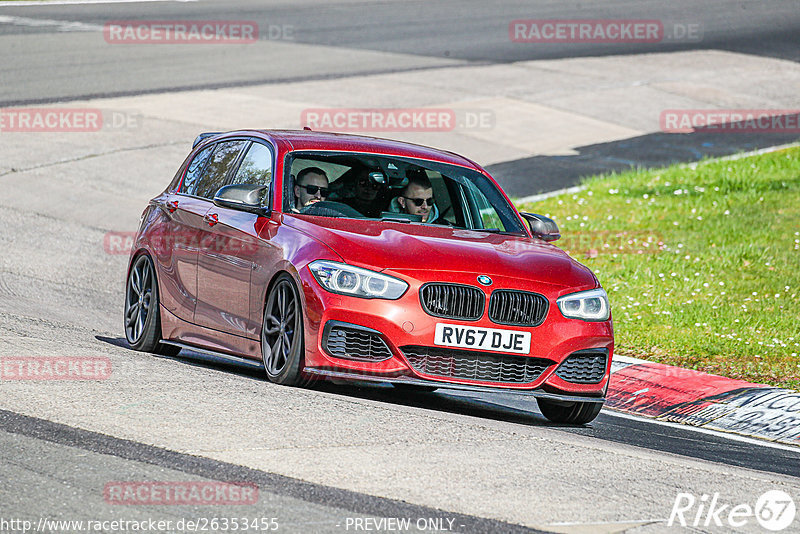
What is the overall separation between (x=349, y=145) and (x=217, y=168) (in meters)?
1.20

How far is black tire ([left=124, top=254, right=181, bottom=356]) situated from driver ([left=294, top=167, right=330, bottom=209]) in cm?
162

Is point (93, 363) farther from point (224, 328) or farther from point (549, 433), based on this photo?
point (549, 433)

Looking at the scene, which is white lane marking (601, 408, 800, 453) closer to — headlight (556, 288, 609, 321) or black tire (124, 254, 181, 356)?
headlight (556, 288, 609, 321)

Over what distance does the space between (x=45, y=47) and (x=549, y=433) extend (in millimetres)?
22291

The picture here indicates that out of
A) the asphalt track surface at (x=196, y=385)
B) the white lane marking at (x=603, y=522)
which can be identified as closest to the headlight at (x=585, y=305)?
the asphalt track surface at (x=196, y=385)

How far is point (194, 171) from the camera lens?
998 centimetres

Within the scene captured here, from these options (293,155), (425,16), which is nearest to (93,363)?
A: (293,155)

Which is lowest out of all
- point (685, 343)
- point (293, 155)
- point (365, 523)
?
point (685, 343)

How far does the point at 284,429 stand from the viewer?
21.0ft

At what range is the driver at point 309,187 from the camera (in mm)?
8578

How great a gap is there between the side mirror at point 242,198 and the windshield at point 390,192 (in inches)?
6.9

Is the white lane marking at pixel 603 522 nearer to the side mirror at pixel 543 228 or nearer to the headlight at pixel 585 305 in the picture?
the headlight at pixel 585 305

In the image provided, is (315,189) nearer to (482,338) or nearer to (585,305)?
(482,338)

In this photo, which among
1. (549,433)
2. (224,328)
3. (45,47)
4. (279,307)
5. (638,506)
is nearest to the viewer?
(638,506)
